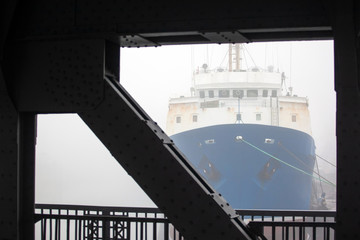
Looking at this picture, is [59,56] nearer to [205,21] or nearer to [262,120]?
[205,21]

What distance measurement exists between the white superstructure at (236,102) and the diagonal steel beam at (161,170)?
3202 centimetres

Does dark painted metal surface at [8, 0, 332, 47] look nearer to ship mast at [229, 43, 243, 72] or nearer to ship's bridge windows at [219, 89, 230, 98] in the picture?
ship's bridge windows at [219, 89, 230, 98]

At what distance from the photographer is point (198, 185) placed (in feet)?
16.1

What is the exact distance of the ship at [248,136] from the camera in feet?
115

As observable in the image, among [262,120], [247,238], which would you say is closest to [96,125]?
[247,238]

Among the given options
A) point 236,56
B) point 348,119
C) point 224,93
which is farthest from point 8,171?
point 236,56

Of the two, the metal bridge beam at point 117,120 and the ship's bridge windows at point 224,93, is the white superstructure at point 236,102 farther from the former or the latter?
the metal bridge beam at point 117,120

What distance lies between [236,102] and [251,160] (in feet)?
16.5

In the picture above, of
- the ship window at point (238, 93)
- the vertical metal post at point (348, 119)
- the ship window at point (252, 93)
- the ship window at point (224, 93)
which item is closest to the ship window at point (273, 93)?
the ship window at point (252, 93)

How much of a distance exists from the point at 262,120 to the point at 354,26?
33515 millimetres

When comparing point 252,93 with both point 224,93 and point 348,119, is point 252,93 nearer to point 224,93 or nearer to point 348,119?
point 224,93

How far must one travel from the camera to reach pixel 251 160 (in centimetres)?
3478

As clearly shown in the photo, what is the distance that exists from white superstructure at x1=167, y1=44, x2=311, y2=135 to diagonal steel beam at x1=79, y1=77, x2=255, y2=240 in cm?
3202

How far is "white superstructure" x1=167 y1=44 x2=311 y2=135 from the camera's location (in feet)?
123
